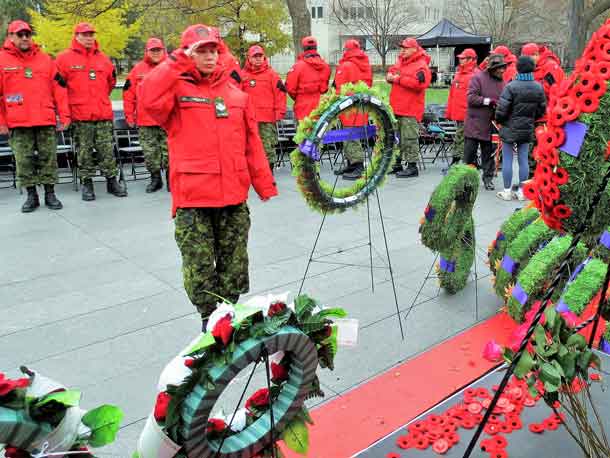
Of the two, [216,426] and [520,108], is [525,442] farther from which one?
[520,108]

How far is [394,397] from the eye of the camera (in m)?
3.68

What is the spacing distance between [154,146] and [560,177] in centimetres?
786

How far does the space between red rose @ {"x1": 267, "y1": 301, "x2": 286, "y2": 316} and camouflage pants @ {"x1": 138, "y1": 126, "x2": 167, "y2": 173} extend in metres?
7.44

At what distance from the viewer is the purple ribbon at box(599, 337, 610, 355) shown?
12.0 ft

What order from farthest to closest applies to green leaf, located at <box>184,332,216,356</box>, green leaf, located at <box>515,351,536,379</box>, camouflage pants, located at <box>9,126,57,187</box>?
1. camouflage pants, located at <box>9,126,57,187</box>
2. green leaf, located at <box>515,351,536,379</box>
3. green leaf, located at <box>184,332,216,356</box>

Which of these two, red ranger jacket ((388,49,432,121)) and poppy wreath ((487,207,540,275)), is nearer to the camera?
poppy wreath ((487,207,540,275))

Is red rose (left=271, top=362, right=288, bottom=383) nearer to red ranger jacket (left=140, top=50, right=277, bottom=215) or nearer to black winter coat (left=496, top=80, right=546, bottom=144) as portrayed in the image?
red ranger jacket (left=140, top=50, right=277, bottom=215)

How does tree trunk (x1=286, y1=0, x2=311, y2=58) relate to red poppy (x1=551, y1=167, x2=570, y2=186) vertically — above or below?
above

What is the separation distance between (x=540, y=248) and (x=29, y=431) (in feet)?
13.2

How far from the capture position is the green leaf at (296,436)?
2428 millimetres

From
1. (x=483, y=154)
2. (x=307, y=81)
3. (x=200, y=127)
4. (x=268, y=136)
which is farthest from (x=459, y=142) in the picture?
(x=200, y=127)

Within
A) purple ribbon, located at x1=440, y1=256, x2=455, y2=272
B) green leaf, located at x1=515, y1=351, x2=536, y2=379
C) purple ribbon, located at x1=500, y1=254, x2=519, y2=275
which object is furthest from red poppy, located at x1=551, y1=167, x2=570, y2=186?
purple ribbon, located at x1=440, y1=256, x2=455, y2=272

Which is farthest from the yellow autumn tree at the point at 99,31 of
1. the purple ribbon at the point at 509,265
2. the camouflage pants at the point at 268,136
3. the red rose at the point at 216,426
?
the red rose at the point at 216,426

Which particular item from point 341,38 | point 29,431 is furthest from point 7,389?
point 341,38
